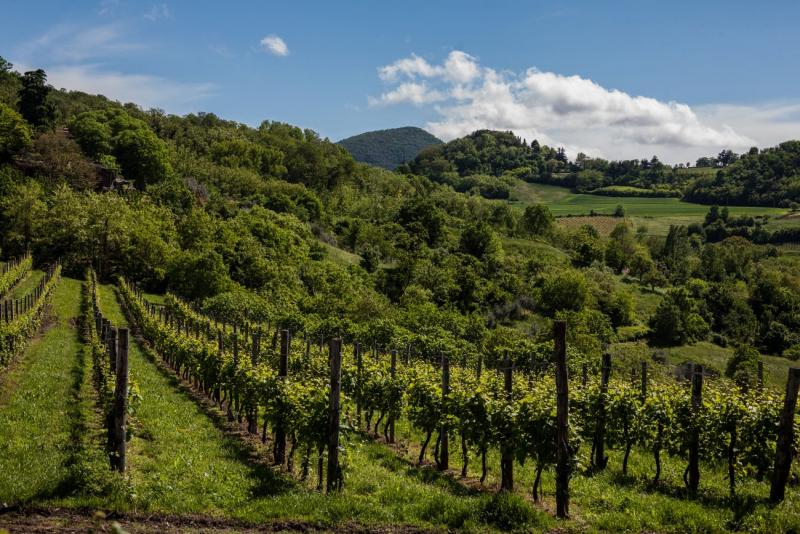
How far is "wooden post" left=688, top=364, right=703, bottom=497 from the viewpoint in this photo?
1219 centimetres

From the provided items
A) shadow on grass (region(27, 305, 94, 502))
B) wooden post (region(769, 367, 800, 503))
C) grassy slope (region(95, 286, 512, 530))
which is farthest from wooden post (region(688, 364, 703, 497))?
shadow on grass (region(27, 305, 94, 502))

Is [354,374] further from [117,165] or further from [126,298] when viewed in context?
[117,165]

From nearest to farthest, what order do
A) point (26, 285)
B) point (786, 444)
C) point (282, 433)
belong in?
point (786, 444)
point (282, 433)
point (26, 285)

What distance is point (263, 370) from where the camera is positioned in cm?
1507

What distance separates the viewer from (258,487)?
35.8ft

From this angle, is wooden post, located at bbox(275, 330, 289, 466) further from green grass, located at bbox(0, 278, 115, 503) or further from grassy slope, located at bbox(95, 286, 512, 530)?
green grass, located at bbox(0, 278, 115, 503)

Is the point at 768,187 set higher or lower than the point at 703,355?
higher

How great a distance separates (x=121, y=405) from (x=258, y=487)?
3.30m

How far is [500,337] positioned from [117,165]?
70596mm

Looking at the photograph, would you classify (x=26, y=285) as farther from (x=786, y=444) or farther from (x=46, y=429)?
(x=786, y=444)

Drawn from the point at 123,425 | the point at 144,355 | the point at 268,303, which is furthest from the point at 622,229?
the point at 123,425

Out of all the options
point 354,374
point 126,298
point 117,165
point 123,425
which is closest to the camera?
point 123,425

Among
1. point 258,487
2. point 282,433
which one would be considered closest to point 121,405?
point 258,487

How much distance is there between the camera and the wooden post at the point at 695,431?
12.2 metres
